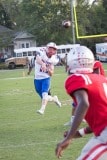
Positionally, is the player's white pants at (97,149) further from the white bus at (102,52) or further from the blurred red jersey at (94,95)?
the white bus at (102,52)

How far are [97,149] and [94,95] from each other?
0.45 m

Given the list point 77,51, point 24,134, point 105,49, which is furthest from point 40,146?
point 105,49

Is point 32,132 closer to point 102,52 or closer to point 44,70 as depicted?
point 44,70

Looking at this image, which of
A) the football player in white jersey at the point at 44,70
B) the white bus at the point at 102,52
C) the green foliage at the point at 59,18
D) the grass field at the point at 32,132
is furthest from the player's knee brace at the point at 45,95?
the green foliage at the point at 59,18

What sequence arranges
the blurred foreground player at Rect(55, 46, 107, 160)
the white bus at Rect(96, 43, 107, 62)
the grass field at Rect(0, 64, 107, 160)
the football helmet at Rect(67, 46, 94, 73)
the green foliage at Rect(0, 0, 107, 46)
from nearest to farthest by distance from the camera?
the blurred foreground player at Rect(55, 46, 107, 160), the football helmet at Rect(67, 46, 94, 73), the grass field at Rect(0, 64, 107, 160), the white bus at Rect(96, 43, 107, 62), the green foliage at Rect(0, 0, 107, 46)

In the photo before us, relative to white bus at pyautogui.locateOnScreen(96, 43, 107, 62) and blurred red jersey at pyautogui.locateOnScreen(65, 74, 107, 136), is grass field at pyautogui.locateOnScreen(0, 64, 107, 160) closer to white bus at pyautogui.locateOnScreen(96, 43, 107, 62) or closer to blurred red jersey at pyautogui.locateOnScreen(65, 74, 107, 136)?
blurred red jersey at pyautogui.locateOnScreen(65, 74, 107, 136)

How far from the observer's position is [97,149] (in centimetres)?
417

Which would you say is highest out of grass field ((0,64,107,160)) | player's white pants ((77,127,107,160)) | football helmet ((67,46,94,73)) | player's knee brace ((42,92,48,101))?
football helmet ((67,46,94,73))

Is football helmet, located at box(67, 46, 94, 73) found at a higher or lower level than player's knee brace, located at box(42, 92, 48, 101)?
higher

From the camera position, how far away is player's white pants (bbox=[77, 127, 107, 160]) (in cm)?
415

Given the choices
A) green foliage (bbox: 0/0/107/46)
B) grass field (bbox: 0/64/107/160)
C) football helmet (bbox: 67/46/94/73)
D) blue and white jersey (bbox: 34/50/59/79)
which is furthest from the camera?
green foliage (bbox: 0/0/107/46)

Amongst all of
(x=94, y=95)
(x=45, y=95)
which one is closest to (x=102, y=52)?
(x=45, y=95)

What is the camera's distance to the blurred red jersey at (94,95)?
4117 mm

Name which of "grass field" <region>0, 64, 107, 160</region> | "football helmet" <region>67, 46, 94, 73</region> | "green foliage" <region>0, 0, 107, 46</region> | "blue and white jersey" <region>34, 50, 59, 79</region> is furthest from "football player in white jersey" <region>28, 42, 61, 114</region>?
"green foliage" <region>0, 0, 107, 46</region>
